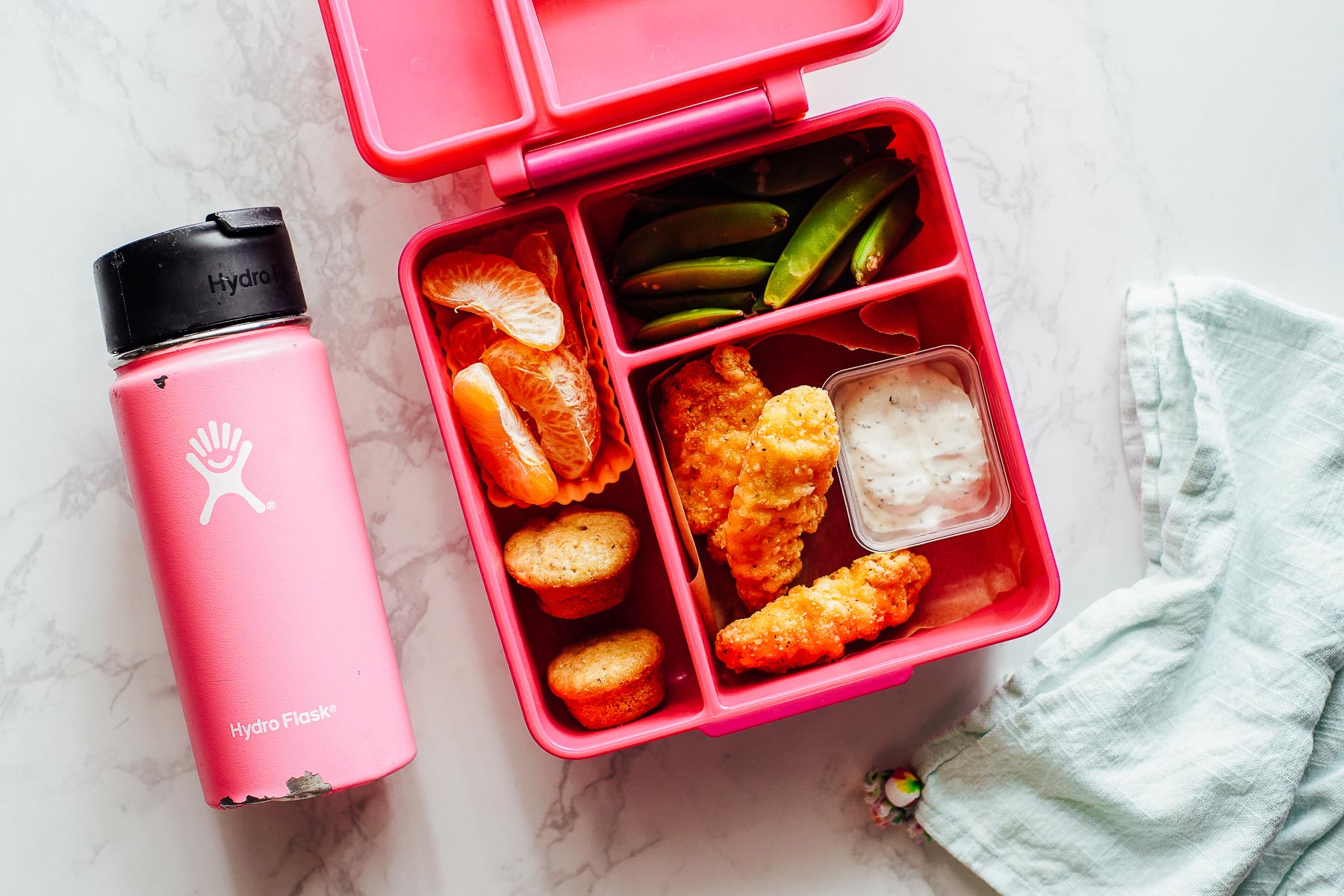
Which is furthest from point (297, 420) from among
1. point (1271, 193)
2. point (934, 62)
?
point (1271, 193)

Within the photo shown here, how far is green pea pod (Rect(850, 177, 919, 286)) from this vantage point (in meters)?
1.17

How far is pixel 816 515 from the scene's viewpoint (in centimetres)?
121

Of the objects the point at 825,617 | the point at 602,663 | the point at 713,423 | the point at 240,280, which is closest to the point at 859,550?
the point at 825,617

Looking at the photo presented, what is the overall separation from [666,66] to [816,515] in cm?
59

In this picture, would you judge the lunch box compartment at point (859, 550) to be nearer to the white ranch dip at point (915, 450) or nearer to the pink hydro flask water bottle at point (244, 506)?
the white ranch dip at point (915, 450)

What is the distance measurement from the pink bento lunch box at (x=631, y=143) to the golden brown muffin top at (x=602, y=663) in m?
0.04

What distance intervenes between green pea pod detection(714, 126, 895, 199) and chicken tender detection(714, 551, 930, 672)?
0.49 metres

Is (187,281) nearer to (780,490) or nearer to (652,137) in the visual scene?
(652,137)

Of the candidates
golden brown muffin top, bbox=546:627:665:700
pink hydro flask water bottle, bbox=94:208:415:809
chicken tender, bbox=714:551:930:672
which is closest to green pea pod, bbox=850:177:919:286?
chicken tender, bbox=714:551:930:672

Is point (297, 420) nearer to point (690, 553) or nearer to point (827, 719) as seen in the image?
point (690, 553)

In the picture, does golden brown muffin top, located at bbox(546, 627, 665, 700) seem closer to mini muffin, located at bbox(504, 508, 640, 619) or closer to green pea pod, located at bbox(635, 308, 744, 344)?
mini muffin, located at bbox(504, 508, 640, 619)

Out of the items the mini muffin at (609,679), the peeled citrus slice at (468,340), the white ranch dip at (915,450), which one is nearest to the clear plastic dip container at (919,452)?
the white ranch dip at (915,450)

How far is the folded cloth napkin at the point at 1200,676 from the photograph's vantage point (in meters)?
1.26

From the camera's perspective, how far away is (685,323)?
1179 mm
